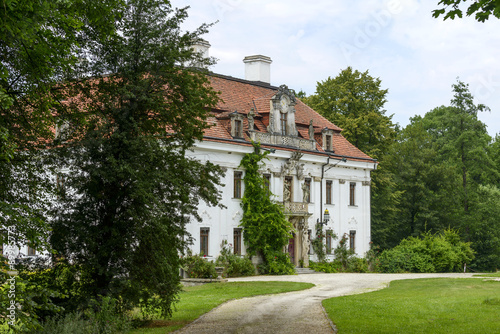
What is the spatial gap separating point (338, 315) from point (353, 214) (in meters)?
28.3

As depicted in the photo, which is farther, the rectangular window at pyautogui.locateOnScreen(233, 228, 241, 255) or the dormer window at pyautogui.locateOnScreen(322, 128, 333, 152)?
the dormer window at pyautogui.locateOnScreen(322, 128, 333, 152)

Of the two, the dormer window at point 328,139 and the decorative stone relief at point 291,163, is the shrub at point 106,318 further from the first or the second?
the dormer window at point 328,139

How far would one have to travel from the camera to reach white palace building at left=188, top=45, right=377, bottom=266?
37062 mm

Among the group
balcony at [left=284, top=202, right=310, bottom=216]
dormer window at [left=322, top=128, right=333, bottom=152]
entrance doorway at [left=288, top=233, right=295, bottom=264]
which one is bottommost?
entrance doorway at [left=288, top=233, right=295, bottom=264]

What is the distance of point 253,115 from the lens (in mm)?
39656

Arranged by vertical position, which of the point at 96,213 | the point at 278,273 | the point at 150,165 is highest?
the point at 150,165

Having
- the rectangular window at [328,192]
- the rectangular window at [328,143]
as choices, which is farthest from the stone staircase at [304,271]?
the rectangular window at [328,143]

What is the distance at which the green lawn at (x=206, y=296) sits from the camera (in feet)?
57.8

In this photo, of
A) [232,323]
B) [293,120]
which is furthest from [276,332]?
[293,120]

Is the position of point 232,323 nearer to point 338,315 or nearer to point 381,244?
point 338,315

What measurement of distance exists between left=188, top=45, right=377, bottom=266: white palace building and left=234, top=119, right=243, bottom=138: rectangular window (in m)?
0.06

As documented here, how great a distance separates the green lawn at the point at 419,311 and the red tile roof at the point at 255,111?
1417cm

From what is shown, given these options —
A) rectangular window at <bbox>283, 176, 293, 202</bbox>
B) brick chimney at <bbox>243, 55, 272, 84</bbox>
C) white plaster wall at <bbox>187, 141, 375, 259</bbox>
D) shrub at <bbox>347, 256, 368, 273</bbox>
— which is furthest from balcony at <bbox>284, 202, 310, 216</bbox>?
brick chimney at <bbox>243, 55, 272, 84</bbox>

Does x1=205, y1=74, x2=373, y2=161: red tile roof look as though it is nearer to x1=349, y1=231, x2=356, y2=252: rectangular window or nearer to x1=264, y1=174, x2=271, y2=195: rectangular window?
x1=264, y1=174, x2=271, y2=195: rectangular window
